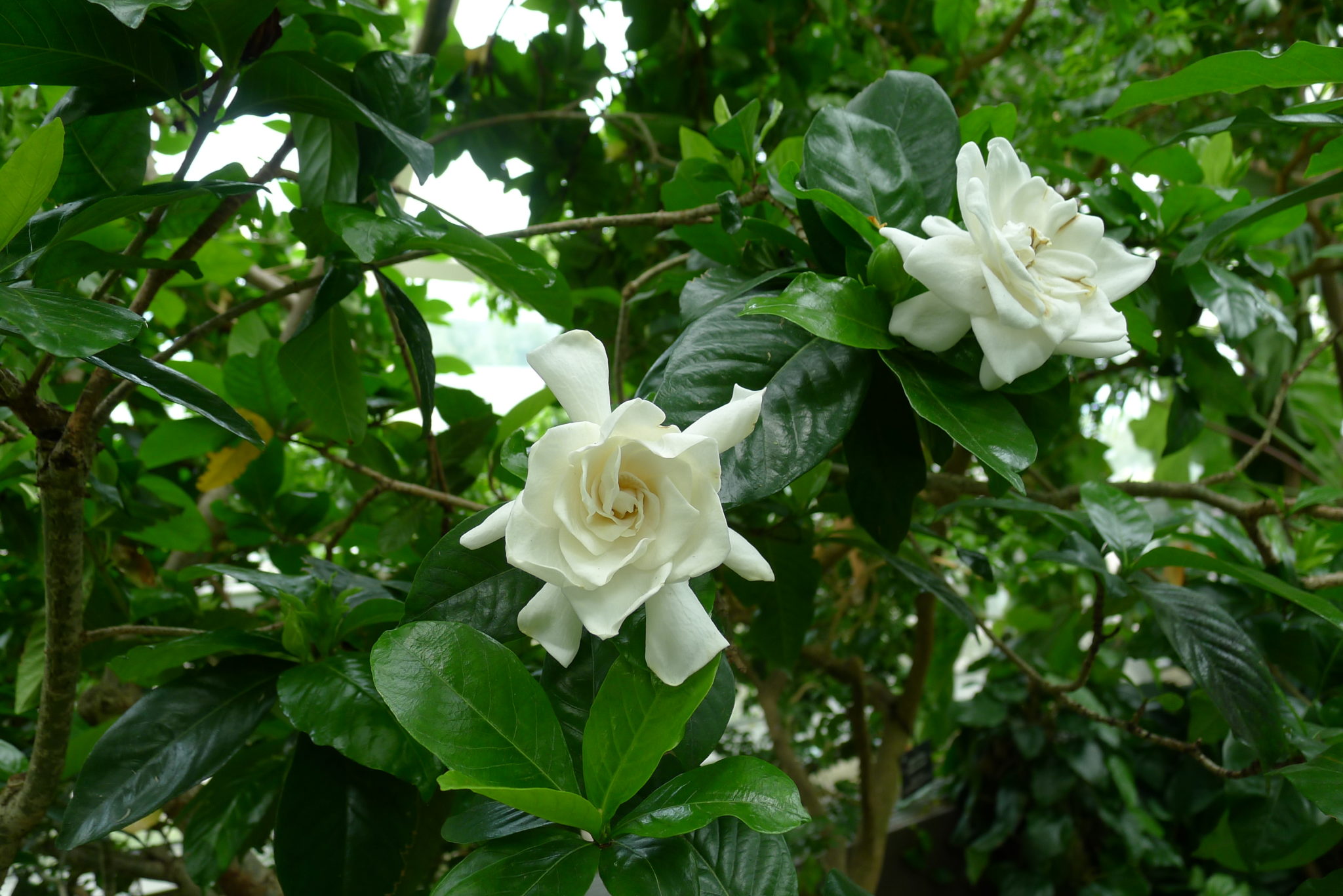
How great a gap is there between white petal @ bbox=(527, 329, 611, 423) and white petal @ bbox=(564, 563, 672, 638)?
9 cm

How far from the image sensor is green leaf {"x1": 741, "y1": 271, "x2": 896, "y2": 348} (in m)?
0.47

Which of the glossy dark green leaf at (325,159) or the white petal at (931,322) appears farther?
the glossy dark green leaf at (325,159)

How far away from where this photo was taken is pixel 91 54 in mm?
543

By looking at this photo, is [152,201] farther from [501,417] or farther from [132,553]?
[132,553]

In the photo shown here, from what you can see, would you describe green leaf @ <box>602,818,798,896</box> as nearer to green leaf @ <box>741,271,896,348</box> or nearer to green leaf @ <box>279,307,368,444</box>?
green leaf @ <box>741,271,896,348</box>

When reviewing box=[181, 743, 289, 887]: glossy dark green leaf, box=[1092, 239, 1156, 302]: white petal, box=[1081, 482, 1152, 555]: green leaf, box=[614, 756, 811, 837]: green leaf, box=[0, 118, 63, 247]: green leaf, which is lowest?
box=[1081, 482, 1152, 555]: green leaf

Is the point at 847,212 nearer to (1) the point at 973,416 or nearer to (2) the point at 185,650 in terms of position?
(1) the point at 973,416

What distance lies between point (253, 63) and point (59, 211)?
0.16 m

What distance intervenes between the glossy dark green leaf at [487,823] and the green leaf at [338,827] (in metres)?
0.15

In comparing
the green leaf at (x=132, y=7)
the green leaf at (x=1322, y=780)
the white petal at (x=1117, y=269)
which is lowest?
the green leaf at (x=1322, y=780)

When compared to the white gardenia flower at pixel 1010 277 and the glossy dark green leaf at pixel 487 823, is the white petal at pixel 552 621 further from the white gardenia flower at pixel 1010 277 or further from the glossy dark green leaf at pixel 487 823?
the white gardenia flower at pixel 1010 277

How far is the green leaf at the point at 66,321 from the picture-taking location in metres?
0.39

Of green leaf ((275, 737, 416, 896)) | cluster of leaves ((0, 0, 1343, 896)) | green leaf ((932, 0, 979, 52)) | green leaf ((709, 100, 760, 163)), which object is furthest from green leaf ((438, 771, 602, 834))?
green leaf ((932, 0, 979, 52))

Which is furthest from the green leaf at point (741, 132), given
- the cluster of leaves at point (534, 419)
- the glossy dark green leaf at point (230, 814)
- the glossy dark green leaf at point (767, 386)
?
the glossy dark green leaf at point (230, 814)
